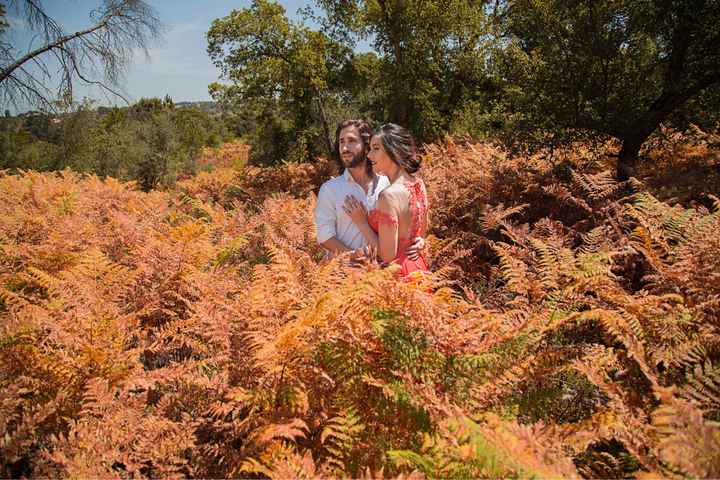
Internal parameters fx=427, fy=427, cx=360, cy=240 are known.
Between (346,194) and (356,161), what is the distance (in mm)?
318

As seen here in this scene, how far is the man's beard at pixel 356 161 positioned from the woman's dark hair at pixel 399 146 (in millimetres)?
499

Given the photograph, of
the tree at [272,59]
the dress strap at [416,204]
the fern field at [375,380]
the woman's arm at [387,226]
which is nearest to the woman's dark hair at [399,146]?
the dress strap at [416,204]

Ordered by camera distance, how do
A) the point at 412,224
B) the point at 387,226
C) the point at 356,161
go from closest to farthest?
the point at 387,226 < the point at 412,224 < the point at 356,161

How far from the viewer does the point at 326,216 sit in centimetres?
346

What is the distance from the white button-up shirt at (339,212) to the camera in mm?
3424

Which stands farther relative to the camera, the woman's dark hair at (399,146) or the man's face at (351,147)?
the man's face at (351,147)

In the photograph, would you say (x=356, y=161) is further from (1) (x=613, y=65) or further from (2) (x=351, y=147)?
(1) (x=613, y=65)

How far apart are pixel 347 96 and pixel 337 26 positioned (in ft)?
7.43

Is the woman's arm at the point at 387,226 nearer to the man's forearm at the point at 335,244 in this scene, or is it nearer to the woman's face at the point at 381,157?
the woman's face at the point at 381,157

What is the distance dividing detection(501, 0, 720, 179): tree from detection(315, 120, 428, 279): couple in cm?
457

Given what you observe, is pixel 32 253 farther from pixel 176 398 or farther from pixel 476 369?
pixel 476 369

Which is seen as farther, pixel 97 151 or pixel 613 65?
pixel 97 151

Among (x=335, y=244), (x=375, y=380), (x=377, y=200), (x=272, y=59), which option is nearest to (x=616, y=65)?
(x=377, y=200)

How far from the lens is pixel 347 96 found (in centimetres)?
1531
